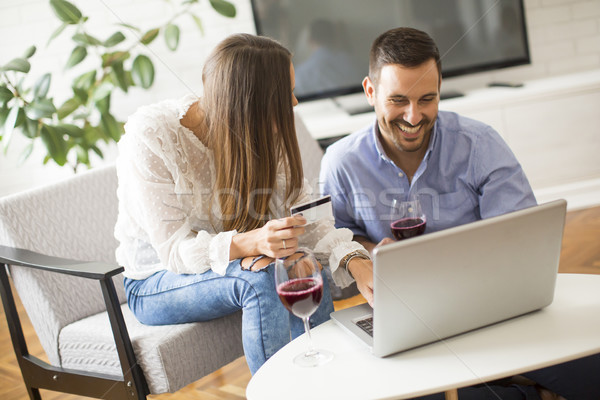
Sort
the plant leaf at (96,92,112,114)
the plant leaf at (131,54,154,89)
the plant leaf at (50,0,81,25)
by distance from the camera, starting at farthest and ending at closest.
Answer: the plant leaf at (131,54,154,89), the plant leaf at (96,92,112,114), the plant leaf at (50,0,81,25)

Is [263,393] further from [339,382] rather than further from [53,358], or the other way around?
[53,358]

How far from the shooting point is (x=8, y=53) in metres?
3.59

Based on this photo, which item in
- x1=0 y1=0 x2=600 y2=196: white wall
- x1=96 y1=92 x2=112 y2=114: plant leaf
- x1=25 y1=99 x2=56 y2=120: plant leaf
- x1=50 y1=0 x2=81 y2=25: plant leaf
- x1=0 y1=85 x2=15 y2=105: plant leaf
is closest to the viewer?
x1=0 y1=85 x2=15 y2=105: plant leaf

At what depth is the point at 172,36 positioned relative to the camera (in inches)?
129

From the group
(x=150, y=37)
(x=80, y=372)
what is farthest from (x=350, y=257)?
(x=150, y=37)

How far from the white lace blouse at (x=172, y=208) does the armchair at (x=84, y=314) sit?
13cm

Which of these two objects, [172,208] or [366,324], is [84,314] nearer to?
[172,208]

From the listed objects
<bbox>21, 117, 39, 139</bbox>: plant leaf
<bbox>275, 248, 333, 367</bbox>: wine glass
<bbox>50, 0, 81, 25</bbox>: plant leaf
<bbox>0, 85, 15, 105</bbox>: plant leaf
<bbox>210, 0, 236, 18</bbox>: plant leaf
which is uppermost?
<bbox>50, 0, 81, 25</bbox>: plant leaf

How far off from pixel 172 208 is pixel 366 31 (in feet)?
7.44

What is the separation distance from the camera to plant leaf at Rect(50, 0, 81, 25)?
272 centimetres

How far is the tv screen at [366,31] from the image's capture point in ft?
11.3

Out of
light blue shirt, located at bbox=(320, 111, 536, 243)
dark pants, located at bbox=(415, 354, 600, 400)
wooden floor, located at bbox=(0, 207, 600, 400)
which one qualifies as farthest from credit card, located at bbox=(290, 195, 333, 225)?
wooden floor, located at bbox=(0, 207, 600, 400)

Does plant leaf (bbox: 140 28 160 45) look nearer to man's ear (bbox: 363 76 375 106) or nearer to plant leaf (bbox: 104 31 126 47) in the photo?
plant leaf (bbox: 104 31 126 47)

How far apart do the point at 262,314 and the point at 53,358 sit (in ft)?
2.31
